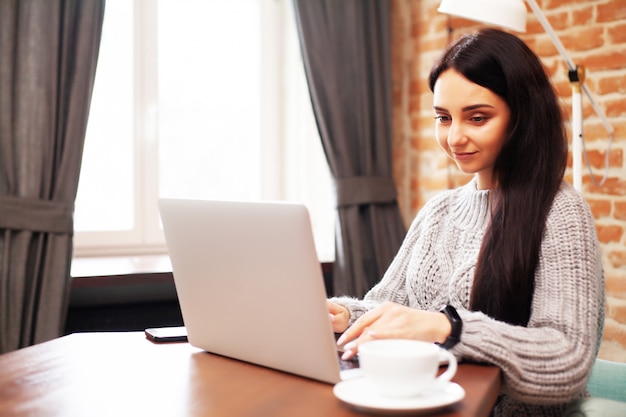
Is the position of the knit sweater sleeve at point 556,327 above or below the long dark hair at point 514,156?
below

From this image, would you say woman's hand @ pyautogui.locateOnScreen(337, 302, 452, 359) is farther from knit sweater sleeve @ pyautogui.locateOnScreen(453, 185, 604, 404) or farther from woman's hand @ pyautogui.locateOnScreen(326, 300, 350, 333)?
woman's hand @ pyautogui.locateOnScreen(326, 300, 350, 333)

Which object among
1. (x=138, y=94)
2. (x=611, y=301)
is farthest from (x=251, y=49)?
(x=611, y=301)

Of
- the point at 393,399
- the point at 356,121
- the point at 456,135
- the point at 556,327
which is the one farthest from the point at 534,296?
the point at 356,121

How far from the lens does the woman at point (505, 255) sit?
3.80 ft

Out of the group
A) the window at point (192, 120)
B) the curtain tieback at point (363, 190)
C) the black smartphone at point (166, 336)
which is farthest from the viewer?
the curtain tieback at point (363, 190)

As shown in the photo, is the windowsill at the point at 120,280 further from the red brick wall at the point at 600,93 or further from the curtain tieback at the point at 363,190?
the red brick wall at the point at 600,93

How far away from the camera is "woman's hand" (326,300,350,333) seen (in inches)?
54.4

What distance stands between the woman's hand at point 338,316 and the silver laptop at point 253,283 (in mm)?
235

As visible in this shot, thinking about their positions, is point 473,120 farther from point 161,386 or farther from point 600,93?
point 600,93

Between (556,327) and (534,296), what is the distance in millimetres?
90

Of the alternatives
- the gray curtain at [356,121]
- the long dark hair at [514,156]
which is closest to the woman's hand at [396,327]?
the long dark hair at [514,156]

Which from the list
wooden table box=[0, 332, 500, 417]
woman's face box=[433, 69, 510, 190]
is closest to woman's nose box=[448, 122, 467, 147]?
woman's face box=[433, 69, 510, 190]

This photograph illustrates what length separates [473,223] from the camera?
5.19 ft

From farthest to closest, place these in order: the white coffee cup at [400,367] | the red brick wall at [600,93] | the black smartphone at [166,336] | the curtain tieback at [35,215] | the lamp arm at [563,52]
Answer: the red brick wall at [600,93] → the curtain tieback at [35,215] → the lamp arm at [563,52] → the black smartphone at [166,336] → the white coffee cup at [400,367]
